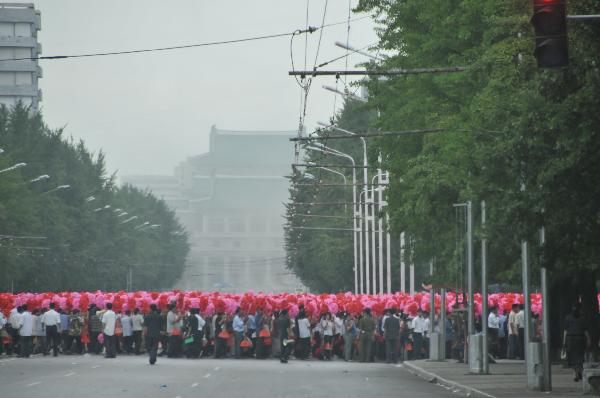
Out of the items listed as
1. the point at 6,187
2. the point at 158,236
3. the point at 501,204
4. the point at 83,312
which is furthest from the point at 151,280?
the point at 501,204

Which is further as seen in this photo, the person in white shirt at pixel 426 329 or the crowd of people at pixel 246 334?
the person in white shirt at pixel 426 329

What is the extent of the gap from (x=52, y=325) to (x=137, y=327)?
113 inches

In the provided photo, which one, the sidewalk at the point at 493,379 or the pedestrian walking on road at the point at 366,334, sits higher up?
the pedestrian walking on road at the point at 366,334

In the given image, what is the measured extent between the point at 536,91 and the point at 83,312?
31.6 metres

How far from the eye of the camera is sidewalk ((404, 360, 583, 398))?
91.0 feet

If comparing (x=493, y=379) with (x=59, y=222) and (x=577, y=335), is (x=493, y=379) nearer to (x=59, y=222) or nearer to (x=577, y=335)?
(x=577, y=335)

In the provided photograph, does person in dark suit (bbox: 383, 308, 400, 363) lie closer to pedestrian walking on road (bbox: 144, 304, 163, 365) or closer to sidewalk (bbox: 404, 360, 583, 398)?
sidewalk (bbox: 404, 360, 583, 398)

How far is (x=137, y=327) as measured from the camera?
2037 inches

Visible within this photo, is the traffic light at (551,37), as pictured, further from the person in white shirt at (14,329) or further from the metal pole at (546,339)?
the person in white shirt at (14,329)

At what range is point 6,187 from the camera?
80500 mm

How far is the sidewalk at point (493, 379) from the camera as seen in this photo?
91.0 ft

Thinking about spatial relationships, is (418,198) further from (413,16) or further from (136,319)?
(136,319)

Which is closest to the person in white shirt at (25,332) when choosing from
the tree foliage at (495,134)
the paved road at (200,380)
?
the paved road at (200,380)

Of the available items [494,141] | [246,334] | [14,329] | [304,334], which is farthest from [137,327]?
[494,141]
